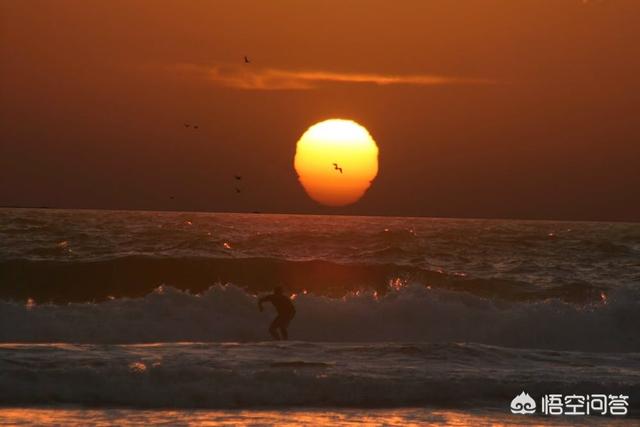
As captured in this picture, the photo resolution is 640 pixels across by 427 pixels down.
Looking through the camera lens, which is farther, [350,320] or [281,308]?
[350,320]

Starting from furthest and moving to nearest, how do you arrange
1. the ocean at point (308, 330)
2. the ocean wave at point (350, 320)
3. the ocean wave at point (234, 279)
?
1. the ocean wave at point (234, 279)
2. the ocean wave at point (350, 320)
3. the ocean at point (308, 330)

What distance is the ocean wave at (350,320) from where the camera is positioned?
2862cm

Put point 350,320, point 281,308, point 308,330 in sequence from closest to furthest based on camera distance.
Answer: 1. point 281,308
2. point 308,330
3. point 350,320

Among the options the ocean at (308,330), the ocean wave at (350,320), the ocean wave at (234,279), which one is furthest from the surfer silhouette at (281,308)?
the ocean wave at (234,279)

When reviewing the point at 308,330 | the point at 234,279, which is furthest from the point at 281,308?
the point at 234,279

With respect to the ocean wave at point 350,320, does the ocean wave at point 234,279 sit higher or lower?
higher

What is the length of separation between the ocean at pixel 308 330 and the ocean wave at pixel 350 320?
54mm

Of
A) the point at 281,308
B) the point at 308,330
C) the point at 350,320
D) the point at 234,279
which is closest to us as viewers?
the point at 281,308

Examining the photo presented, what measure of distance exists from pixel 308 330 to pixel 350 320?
1371mm

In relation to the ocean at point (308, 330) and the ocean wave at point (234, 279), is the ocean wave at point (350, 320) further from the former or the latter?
the ocean wave at point (234, 279)

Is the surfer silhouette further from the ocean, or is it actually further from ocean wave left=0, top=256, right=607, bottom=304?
ocean wave left=0, top=256, right=607, bottom=304

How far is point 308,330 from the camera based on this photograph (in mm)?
29734

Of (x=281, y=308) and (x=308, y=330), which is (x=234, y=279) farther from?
(x=281, y=308)

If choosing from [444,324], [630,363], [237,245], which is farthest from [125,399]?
[237,245]
